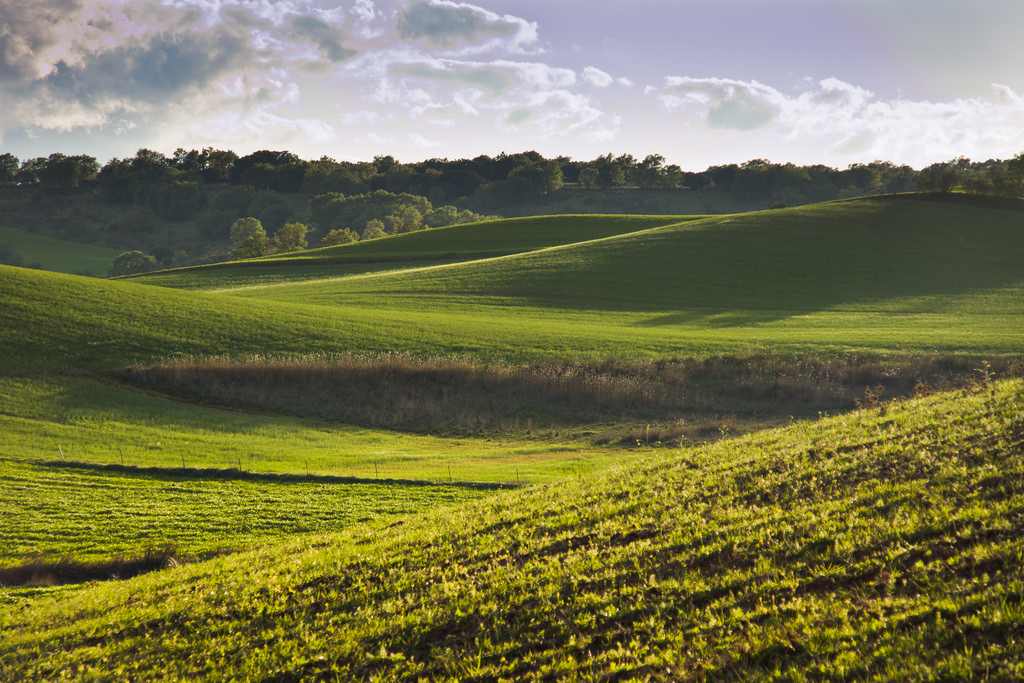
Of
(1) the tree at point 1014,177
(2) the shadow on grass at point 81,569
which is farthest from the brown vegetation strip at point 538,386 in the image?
(1) the tree at point 1014,177

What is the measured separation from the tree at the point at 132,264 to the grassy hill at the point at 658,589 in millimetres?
152040

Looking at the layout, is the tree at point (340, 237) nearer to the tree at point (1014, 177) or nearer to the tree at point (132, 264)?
the tree at point (132, 264)

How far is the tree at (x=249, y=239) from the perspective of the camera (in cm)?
15700

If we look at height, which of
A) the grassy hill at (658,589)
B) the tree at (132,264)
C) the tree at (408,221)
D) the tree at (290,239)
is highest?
the tree at (408,221)

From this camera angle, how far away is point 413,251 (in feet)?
390

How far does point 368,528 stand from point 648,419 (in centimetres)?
2364

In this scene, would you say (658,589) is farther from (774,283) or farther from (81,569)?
(774,283)

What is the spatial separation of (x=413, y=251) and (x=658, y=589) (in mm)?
111086

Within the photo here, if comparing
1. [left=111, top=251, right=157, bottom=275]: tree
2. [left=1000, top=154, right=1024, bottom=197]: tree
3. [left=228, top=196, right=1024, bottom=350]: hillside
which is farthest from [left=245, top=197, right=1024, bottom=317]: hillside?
[left=111, top=251, right=157, bottom=275]: tree

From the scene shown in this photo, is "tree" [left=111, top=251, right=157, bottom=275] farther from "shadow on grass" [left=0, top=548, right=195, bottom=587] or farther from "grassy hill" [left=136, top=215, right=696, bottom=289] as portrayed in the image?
"shadow on grass" [left=0, top=548, right=195, bottom=587]

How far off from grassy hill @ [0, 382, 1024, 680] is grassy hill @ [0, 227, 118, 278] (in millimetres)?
157733

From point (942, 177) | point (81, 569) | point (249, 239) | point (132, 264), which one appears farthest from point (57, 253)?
point (942, 177)

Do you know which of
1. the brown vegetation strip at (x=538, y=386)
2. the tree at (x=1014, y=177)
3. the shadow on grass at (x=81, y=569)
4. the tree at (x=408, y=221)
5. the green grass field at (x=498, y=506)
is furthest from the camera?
the tree at (x=408, y=221)

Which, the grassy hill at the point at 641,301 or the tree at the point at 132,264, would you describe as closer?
the grassy hill at the point at 641,301
